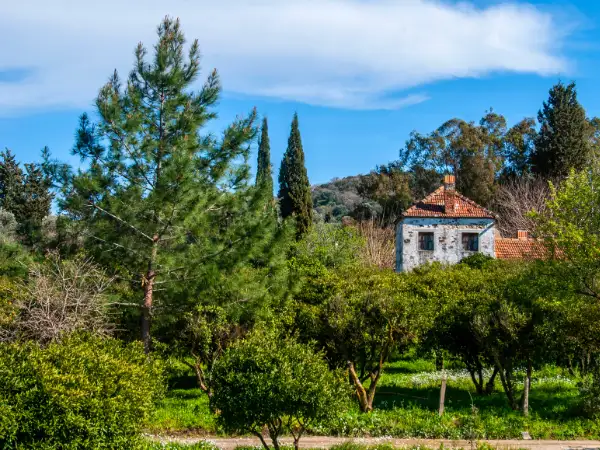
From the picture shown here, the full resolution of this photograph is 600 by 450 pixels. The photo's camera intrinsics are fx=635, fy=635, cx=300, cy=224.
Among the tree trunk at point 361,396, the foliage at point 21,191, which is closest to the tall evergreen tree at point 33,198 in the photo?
the foliage at point 21,191

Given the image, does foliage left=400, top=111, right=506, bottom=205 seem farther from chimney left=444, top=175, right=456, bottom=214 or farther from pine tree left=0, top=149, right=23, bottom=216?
pine tree left=0, top=149, right=23, bottom=216

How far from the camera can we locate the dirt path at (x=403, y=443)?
12320 mm

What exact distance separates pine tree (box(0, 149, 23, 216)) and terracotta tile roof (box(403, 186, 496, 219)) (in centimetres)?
2503

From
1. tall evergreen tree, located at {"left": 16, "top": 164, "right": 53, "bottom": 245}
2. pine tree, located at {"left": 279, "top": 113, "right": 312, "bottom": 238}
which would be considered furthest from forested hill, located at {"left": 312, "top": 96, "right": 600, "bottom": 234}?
tall evergreen tree, located at {"left": 16, "top": 164, "right": 53, "bottom": 245}

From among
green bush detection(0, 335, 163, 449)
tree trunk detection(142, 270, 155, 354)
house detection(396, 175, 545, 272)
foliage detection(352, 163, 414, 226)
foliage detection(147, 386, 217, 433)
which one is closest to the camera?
green bush detection(0, 335, 163, 449)

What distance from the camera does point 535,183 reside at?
47.7 metres

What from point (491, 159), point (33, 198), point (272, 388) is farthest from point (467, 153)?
point (272, 388)

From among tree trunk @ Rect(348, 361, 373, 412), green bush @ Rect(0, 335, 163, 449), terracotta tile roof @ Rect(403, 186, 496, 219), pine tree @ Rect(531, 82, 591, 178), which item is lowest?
tree trunk @ Rect(348, 361, 373, 412)

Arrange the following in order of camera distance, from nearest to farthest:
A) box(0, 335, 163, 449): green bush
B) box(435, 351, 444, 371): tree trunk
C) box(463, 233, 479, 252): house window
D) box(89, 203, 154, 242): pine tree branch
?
box(0, 335, 163, 449): green bush < box(89, 203, 154, 242): pine tree branch < box(435, 351, 444, 371): tree trunk < box(463, 233, 479, 252): house window

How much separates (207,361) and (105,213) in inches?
187

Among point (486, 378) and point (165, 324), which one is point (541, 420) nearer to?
point (486, 378)

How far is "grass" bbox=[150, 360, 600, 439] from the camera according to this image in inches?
520

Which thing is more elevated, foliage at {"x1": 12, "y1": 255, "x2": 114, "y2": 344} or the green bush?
foliage at {"x1": 12, "y1": 255, "x2": 114, "y2": 344}

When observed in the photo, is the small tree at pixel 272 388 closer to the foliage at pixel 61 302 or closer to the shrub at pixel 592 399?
the foliage at pixel 61 302
